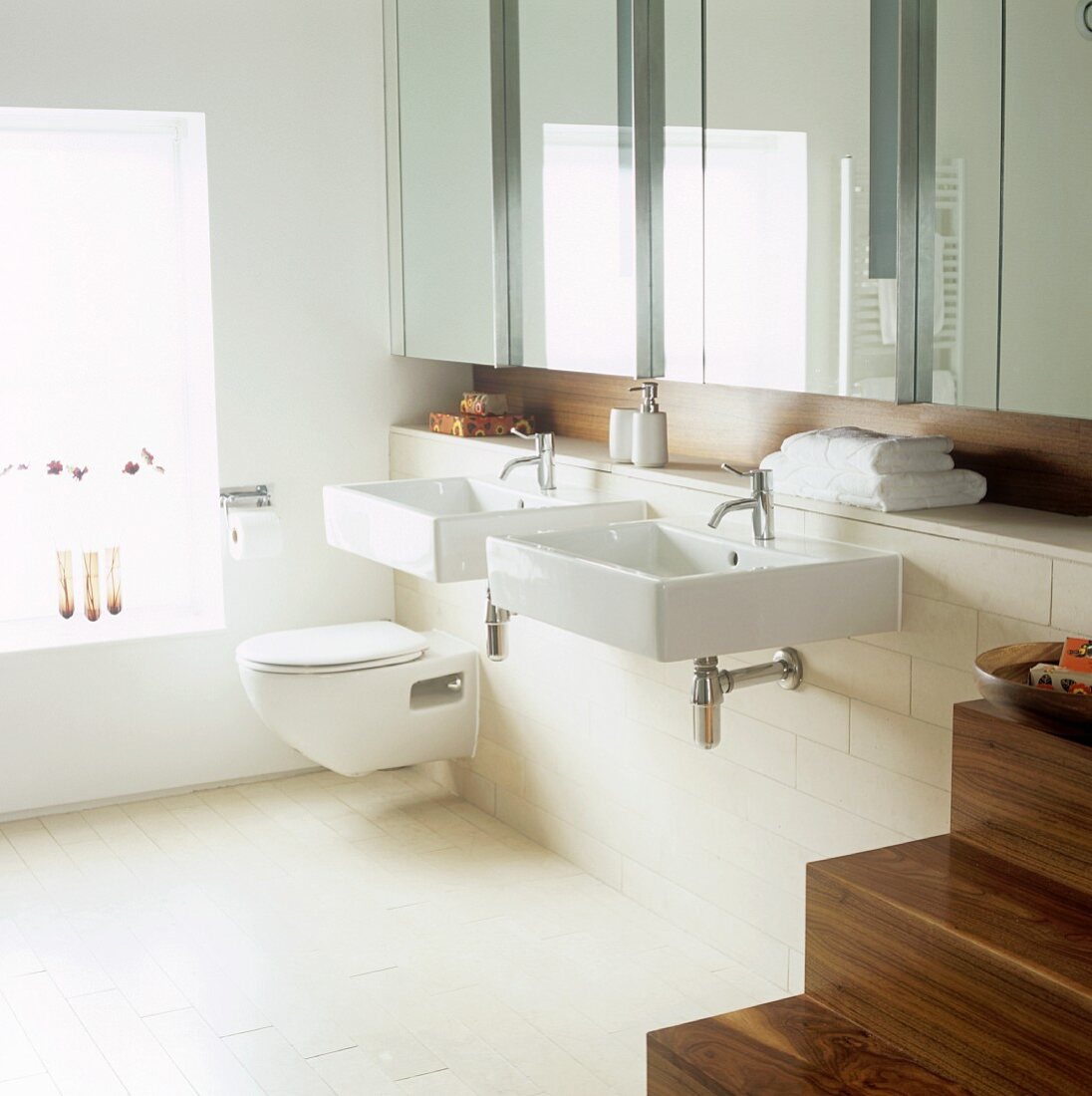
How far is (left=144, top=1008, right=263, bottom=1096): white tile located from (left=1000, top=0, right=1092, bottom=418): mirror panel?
6.02ft

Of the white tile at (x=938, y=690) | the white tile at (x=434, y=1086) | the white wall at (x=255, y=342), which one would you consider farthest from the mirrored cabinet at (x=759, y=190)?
the white tile at (x=434, y=1086)

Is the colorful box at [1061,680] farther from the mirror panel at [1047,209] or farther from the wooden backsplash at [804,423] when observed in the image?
the wooden backsplash at [804,423]

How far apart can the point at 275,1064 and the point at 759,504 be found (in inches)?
55.2

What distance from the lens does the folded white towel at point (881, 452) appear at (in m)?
2.70

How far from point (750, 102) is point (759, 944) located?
5.65 ft

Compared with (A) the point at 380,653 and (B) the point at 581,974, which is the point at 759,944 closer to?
(B) the point at 581,974

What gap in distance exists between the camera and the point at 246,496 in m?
4.35

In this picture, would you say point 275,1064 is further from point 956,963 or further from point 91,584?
point 91,584

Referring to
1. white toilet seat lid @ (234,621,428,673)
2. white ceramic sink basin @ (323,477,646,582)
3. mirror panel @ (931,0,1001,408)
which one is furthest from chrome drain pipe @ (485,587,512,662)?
mirror panel @ (931,0,1001,408)

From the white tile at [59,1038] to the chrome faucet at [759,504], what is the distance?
157 centimetres

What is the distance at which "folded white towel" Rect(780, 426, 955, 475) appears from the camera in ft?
8.86

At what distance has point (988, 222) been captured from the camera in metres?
2.38

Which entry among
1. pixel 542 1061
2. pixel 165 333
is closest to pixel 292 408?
pixel 165 333

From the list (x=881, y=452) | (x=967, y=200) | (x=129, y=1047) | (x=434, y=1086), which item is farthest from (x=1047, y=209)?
(x=129, y=1047)
